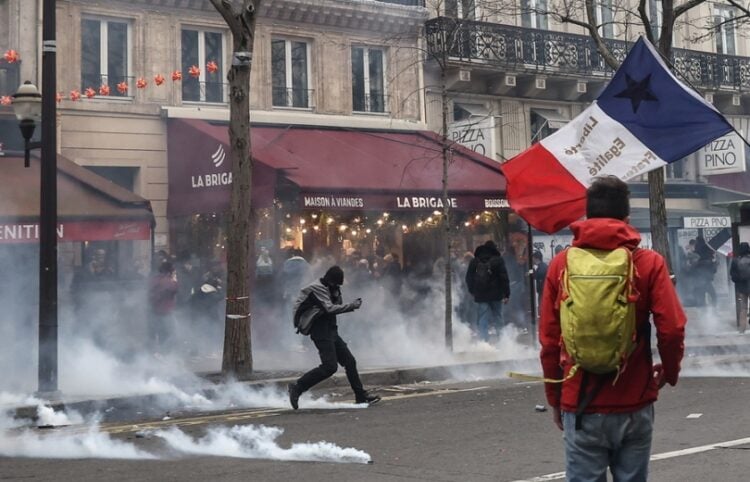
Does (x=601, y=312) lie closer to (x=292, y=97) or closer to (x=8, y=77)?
(x=8, y=77)

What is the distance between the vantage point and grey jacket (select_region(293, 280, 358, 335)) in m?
10.3

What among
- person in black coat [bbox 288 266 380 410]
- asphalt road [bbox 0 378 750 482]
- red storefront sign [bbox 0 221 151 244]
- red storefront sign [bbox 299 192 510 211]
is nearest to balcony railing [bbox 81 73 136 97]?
red storefront sign [bbox 0 221 151 244]

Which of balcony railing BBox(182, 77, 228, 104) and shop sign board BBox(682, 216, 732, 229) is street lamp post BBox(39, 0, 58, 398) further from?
shop sign board BBox(682, 216, 732, 229)

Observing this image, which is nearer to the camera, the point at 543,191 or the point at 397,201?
the point at 543,191

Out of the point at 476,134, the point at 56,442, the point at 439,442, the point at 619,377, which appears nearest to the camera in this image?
the point at 619,377

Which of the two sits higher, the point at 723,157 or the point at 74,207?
the point at 723,157

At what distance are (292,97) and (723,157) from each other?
40.8ft

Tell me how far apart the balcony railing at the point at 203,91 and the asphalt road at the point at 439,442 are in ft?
31.0

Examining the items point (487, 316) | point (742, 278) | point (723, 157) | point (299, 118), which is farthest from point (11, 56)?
point (723, 157)

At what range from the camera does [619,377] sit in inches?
146

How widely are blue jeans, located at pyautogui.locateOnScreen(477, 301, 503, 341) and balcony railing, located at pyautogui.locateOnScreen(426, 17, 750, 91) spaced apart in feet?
19.3

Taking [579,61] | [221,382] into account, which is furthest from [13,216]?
[579,61]

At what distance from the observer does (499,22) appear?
22562 millimetres

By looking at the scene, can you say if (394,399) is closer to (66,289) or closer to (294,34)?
(66,289)
